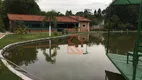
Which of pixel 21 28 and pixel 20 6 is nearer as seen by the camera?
pixel 21 28

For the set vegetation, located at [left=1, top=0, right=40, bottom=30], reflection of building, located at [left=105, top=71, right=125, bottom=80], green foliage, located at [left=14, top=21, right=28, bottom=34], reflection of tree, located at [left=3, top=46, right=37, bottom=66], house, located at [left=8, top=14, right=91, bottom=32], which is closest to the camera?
reflection of building, located at [left=105, top=71, right=125, bottom=80]

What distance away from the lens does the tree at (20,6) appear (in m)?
33.8

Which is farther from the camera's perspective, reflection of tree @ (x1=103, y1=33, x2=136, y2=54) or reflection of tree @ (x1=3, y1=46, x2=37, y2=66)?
reflection of tree @ (x1=103, y1=33, x2=136, y2=54)

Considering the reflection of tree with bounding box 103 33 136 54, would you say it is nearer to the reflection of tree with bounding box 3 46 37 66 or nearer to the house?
the reflection of tree with bounding box 3 46 37 66

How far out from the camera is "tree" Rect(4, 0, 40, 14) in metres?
33.8

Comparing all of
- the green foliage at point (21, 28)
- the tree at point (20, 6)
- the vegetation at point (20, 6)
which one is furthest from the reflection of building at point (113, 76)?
the tree at point (20, 6)

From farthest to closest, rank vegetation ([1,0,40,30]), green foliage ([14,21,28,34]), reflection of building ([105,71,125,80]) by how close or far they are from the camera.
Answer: vegetation ([1,0,40,30]) < green foliage ([14,21,28,34]) < reflection of building ([105,71,125,80])

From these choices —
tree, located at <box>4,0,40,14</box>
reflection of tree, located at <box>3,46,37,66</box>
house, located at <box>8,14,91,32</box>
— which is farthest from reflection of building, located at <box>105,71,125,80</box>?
tree, located at <box>4,0,40,14</box>

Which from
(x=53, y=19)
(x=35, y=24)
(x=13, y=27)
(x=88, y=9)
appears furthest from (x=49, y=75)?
(x=88, y=9)

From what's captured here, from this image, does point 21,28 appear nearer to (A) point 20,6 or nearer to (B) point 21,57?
(B) point 21,57

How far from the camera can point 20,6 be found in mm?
34688

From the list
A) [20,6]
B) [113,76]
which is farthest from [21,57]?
[20,6]

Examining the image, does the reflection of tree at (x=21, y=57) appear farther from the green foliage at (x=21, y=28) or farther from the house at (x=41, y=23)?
the house at (x=41, y=23)

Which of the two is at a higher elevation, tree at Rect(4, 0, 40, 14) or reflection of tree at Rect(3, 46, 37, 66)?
tree at Rect(4, 0, 40, 14)
